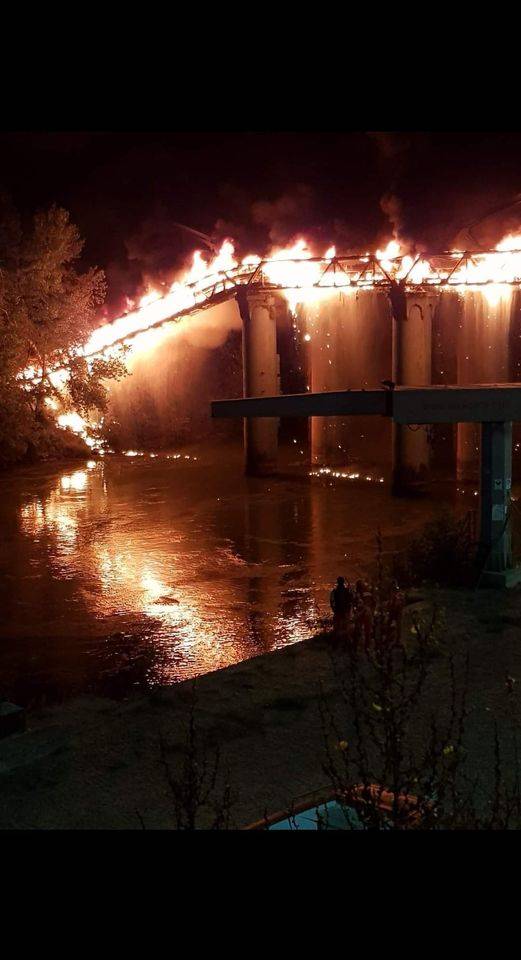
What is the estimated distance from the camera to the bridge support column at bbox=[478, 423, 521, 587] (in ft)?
39.6

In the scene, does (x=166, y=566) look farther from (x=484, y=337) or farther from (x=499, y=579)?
(x=484, y=337)

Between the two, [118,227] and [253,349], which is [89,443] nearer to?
[253,349]

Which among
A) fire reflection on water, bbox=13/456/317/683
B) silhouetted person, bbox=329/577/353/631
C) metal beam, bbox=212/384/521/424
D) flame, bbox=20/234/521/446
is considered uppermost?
flame, bbox=20/234/521/446

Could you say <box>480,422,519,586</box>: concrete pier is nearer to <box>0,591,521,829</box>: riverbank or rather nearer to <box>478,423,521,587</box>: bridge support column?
<box>478,423,521,587</box>: bridge support column

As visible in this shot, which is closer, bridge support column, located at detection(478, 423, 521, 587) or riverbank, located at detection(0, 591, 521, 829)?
riverbank, located at detection(0, 591, 521, 829)

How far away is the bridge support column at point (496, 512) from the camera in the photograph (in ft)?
39.6

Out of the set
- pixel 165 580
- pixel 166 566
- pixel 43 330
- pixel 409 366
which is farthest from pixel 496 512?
pixel 43 330

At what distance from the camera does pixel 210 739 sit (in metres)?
7.63

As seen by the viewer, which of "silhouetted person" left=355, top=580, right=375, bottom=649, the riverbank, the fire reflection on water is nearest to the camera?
the riverbank

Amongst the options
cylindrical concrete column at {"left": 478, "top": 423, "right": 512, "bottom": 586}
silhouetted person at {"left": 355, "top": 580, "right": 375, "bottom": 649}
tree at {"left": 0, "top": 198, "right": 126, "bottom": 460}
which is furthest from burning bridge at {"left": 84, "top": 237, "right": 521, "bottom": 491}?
silhouetted person at {"left": 355, "top": 580, "right": 375, "bottom": 649}

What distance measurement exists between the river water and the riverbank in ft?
6.95

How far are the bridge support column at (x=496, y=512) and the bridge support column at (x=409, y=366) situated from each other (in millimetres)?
13191

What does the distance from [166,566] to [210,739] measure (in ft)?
33.8

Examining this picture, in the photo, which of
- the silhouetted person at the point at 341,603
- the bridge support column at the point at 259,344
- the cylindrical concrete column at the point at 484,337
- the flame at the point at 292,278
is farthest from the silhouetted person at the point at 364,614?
the bridge support column at the point at 259,344
